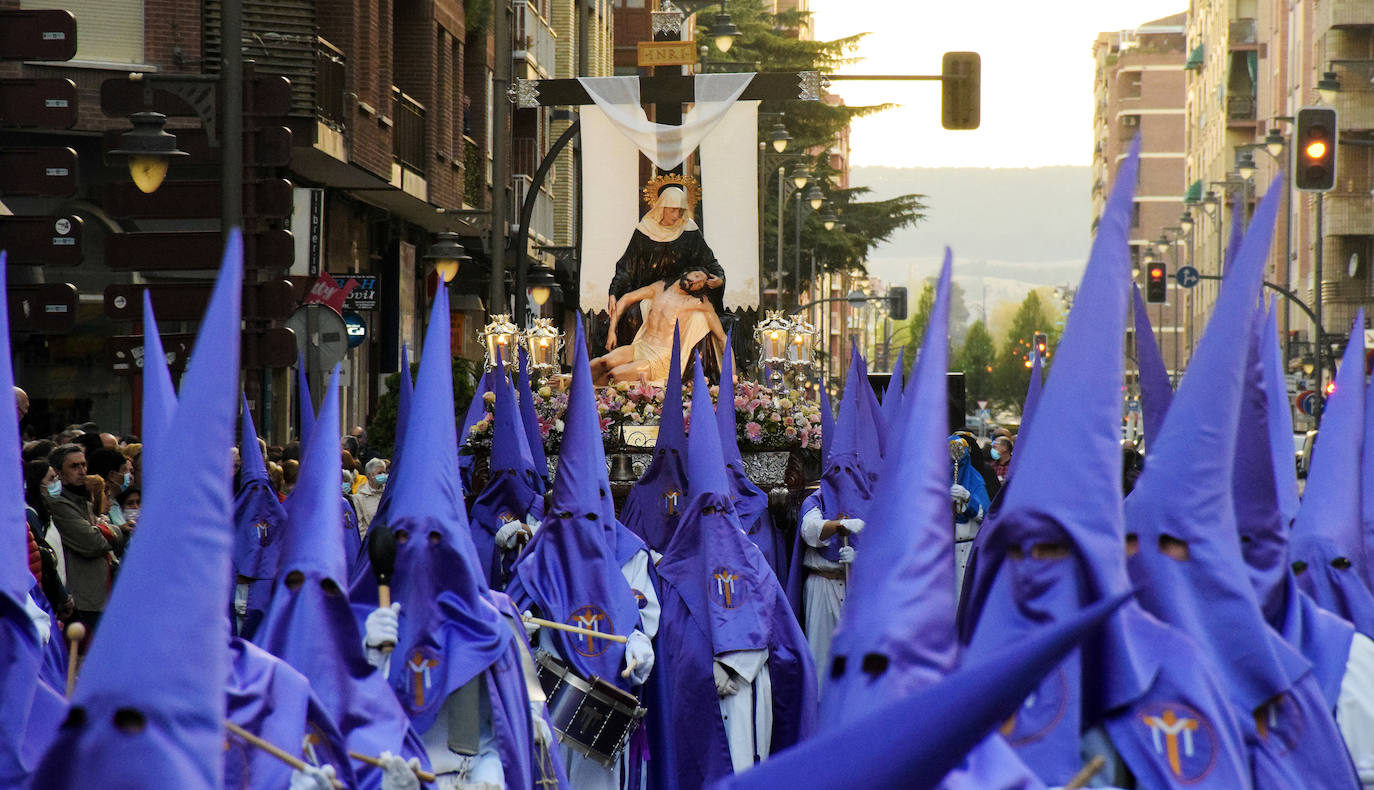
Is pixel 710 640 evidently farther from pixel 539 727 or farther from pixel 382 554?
pixel 382 554

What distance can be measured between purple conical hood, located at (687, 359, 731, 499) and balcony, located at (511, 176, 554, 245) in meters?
28.3

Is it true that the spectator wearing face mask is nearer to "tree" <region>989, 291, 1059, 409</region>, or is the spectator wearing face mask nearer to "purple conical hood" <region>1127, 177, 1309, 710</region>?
"purple conical hood" <region>1127, 177, 1309, 710</region>

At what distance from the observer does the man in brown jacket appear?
11344mm

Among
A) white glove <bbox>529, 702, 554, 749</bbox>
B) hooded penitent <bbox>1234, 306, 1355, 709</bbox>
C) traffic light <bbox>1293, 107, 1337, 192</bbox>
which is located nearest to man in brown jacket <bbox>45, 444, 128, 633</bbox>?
white glove <bbox>529, 702, 554, 749</bbox>

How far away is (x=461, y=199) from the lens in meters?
33.8

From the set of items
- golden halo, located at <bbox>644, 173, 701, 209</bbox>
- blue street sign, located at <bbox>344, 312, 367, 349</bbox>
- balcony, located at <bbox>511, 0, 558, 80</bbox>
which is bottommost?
blue street sign, located at <bbox>344, 312, 367, 349</bbox>

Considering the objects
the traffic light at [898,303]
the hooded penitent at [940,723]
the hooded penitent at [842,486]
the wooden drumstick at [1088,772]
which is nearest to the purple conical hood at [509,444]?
the hooded penitent at [842,486]

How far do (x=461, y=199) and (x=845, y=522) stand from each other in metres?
22.4

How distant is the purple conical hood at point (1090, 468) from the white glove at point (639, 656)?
413 cm

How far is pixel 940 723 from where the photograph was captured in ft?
10.9

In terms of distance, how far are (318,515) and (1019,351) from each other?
14132 centimetres

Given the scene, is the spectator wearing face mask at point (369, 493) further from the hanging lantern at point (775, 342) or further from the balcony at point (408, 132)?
the balcony at point (408, 132)

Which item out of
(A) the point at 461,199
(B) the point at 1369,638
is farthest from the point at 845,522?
(A) the point at 461,199

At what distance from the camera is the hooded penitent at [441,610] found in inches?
274
